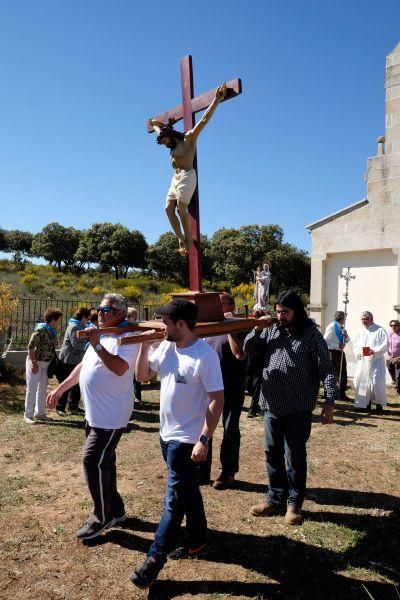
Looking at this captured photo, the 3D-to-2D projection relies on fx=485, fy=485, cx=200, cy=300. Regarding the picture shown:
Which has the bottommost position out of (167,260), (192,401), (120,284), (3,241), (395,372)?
(395,372)

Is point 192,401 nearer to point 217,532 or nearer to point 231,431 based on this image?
point 217,532

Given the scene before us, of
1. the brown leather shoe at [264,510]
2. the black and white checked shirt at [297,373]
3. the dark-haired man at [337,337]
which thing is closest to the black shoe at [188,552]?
the brown leather shoe at [264,510]

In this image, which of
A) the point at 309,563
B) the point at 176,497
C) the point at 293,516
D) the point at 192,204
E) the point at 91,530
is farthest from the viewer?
the point at 192,204

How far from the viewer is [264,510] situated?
4.41m

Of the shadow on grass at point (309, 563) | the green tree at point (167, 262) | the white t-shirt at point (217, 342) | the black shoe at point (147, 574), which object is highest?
the green tree at point (167, 262)

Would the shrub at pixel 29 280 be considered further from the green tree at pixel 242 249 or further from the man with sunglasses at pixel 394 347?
the man with sunglasses at pixel 394 347

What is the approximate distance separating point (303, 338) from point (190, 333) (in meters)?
1.30

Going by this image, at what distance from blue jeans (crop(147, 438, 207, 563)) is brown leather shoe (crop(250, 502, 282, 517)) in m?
1.11

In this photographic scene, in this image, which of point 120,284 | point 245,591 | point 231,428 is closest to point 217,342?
point 231,428

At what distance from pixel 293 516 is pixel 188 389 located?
185 cm

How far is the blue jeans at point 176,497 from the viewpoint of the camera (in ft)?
10.3

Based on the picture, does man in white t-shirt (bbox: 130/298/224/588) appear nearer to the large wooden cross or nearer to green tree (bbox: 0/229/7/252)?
the large wooden cross

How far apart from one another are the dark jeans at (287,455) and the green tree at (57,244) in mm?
38357

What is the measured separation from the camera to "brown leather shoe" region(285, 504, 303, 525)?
13.9 ft
